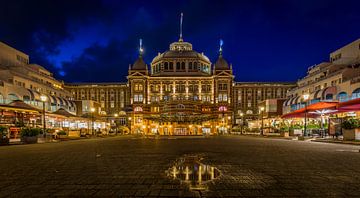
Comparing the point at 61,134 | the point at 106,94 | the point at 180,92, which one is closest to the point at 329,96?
the point at 61,134

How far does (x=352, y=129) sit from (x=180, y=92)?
7749cm

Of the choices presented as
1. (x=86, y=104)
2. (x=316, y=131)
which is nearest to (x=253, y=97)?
(x=86, y=104)

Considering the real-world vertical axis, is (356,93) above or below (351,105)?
above

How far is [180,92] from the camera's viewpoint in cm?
9894

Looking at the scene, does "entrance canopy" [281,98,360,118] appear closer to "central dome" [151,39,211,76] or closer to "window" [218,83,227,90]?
"window" [218,83,227,90]

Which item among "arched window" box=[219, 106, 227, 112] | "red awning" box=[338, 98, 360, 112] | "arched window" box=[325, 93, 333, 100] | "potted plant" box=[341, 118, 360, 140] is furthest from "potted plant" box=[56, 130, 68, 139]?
"arched window" box=[219, 106, 227, 112]

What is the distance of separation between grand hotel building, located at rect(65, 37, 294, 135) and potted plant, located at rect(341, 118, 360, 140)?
62.2 meters

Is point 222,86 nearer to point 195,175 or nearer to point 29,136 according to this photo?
point 29,136

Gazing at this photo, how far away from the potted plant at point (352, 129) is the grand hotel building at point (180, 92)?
204 feet

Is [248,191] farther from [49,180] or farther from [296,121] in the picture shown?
[296,121]

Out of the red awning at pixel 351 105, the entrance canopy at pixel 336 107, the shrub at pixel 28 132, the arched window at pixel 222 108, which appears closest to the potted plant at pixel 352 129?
the red awning at pixel 351 105

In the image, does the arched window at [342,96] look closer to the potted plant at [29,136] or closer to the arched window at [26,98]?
the potted plant at [29,136]

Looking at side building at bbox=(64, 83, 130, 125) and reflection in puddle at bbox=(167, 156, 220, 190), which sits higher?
side building at bbox=(64, 83, 130, 125)

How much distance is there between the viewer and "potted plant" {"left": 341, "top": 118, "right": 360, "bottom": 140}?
22.8 meters
